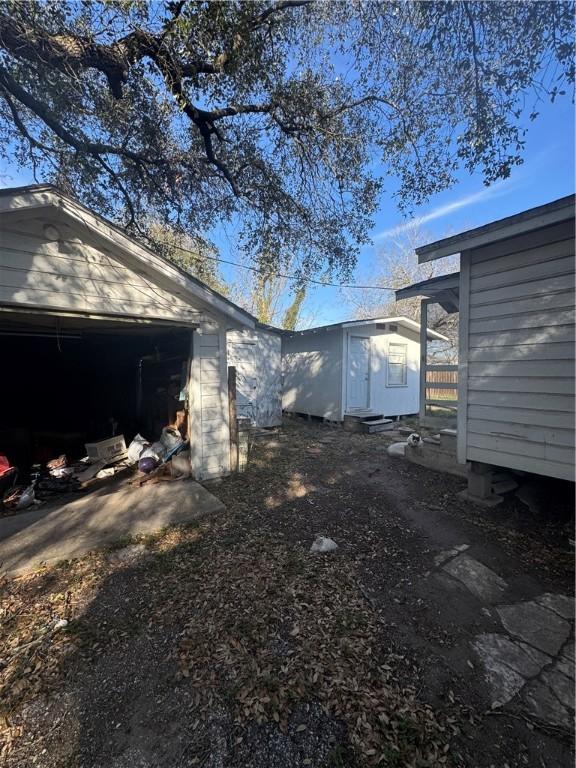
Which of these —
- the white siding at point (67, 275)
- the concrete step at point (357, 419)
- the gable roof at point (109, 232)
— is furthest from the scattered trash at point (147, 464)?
the concrete step at point (357, 419)

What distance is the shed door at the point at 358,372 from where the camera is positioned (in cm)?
1020

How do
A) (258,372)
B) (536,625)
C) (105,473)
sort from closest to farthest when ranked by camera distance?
(536,625)
(105,473)
(258,372)

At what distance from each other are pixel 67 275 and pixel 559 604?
5.80 meters

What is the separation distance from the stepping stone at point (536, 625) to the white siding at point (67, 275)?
4879mm

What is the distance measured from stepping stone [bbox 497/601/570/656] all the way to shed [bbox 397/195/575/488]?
62.4 inches

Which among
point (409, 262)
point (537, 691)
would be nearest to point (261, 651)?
point (537, 691)

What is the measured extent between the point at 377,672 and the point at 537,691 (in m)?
0.90

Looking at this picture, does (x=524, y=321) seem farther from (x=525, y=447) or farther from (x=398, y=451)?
(x=398, y=451)

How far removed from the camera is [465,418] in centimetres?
437

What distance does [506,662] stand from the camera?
2045 millimetres

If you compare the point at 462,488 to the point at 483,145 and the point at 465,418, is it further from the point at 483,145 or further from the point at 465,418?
the point at 483,145

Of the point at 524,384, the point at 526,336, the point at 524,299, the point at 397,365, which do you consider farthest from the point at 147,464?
the point at 397,365

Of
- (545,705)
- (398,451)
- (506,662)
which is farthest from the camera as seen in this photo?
(398,451)

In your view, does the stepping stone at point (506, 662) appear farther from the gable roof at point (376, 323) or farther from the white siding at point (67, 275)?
the gable roof at point (376, 323)
